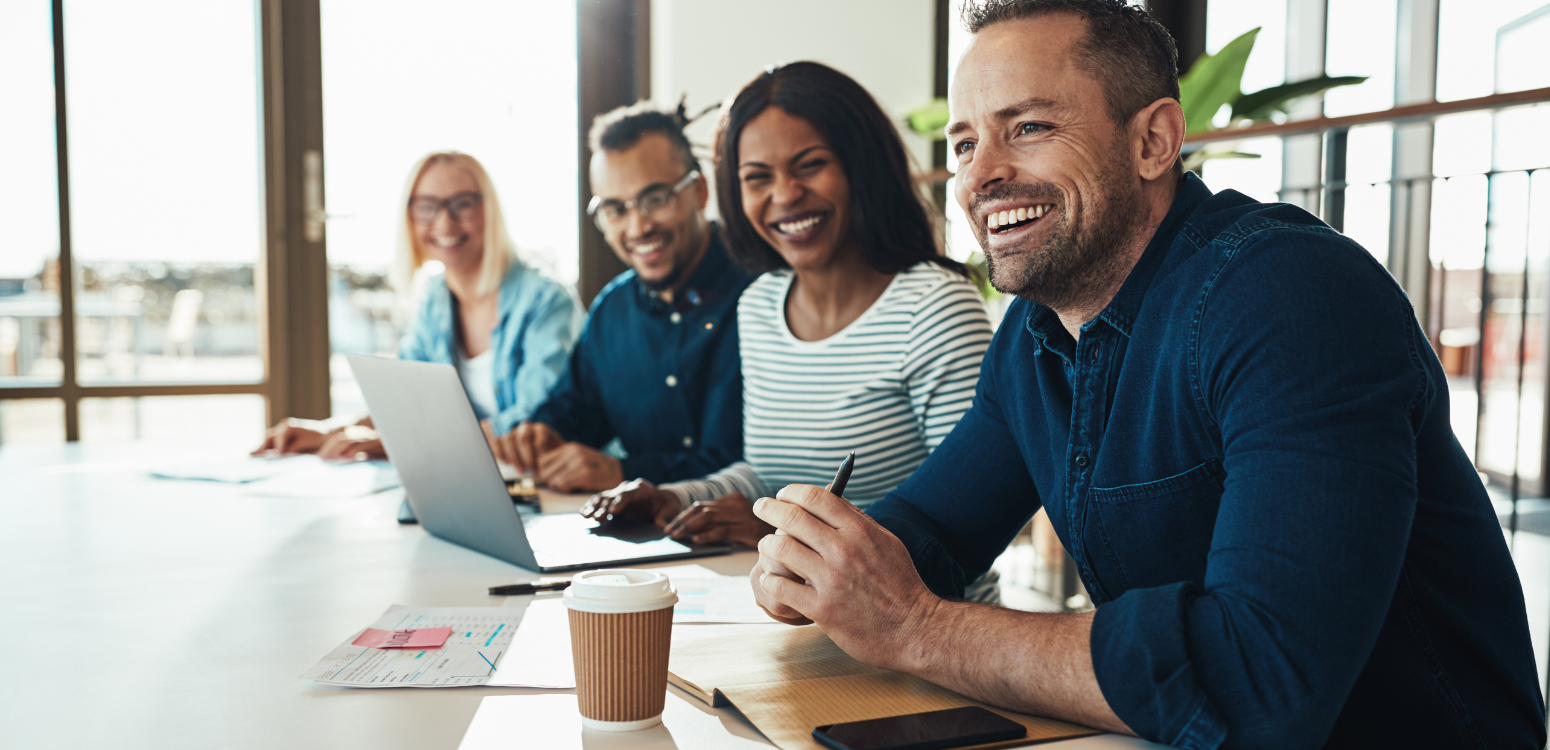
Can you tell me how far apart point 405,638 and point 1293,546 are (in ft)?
2.18

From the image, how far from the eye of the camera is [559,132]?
136 inches

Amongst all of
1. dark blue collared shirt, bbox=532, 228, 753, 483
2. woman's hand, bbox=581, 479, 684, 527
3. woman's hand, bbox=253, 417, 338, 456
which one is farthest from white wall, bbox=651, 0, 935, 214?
woman's hand, bbox=581, 479, 684, 527

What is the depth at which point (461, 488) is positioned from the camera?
113cm

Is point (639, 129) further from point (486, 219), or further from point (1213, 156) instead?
→ point (1213, 156)

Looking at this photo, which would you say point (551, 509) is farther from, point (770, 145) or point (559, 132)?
point (559, 132)

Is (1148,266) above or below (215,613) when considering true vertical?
above

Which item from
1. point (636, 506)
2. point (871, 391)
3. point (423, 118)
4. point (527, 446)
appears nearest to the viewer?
point (636, 506)

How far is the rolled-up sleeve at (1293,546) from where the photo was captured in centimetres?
62

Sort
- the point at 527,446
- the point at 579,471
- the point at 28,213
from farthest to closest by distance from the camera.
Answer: the point at 28,213, the point at 527,446, the point at 579,471

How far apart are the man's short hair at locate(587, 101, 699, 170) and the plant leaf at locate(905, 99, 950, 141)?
1597 millimetres

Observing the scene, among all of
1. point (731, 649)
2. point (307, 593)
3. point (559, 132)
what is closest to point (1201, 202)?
point (731, 649)

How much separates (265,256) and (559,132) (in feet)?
3.27

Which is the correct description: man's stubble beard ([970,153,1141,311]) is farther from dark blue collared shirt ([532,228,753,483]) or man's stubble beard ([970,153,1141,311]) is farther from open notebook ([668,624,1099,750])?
dark blue collared shirt ([532,228,753,483])

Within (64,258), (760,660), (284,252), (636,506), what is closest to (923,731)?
(760,660)
